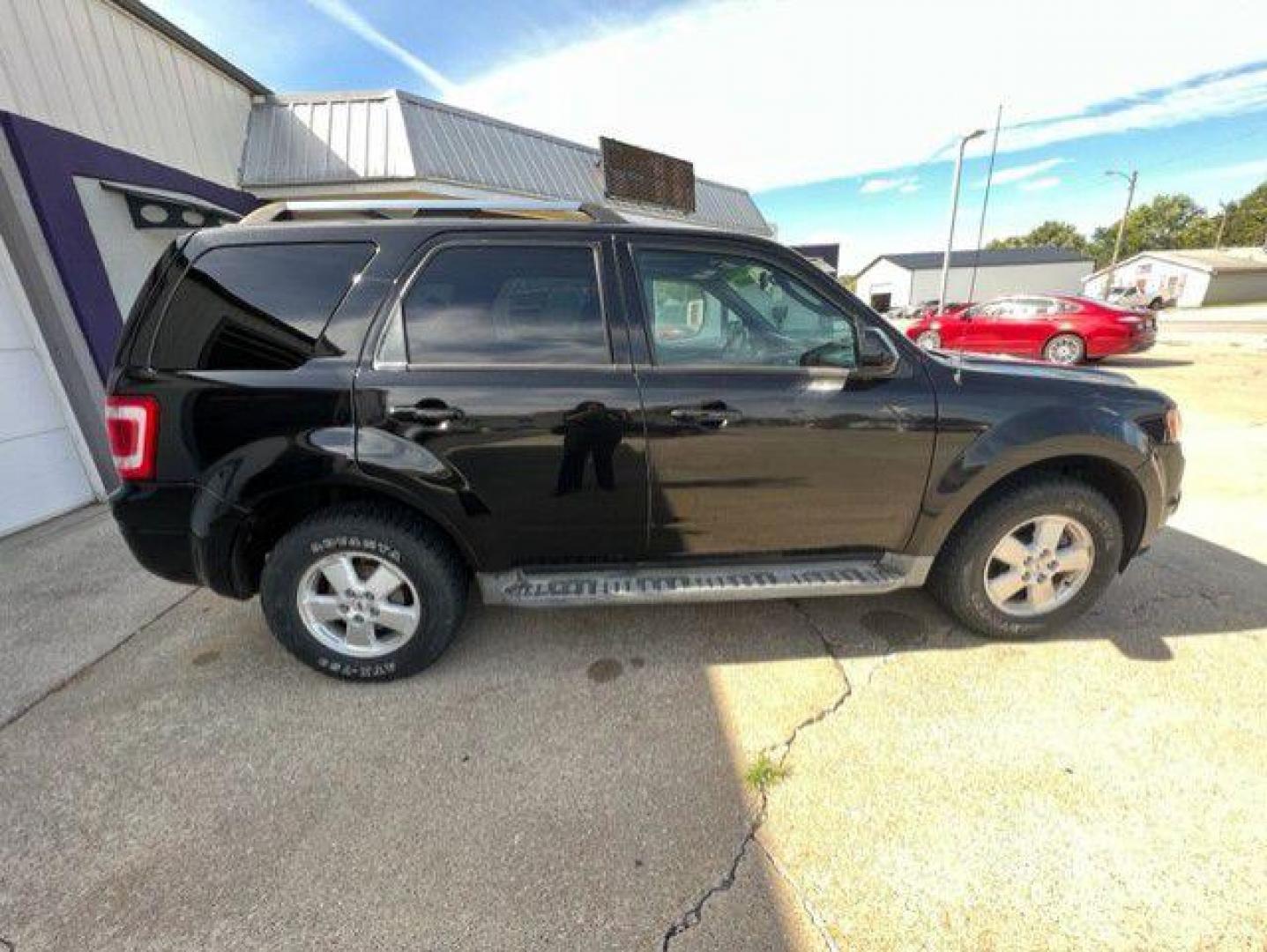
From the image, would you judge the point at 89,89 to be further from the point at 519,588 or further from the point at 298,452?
the point at 519,588

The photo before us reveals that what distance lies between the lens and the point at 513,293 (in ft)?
7.52

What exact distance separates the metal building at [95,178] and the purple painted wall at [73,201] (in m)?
0.01

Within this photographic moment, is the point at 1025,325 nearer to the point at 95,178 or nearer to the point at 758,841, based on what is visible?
the point at 758,841

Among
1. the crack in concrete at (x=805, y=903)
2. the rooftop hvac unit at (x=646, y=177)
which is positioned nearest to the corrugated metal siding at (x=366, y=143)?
the rooftop hvac unit at (x=646, y=177)

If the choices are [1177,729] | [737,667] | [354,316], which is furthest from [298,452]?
[1177,729]

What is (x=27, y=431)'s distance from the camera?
175 inches

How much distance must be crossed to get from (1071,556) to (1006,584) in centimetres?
32

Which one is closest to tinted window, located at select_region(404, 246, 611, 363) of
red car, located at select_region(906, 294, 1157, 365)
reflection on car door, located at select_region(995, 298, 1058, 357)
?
red car, located at select_region(906, 294, 1157, 365)

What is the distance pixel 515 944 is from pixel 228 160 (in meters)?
8.83

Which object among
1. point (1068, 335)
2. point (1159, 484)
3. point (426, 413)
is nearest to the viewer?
point (426, 413)

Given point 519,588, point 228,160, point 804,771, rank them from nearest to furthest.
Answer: point 804,771 → point 519,588 → point 228,160

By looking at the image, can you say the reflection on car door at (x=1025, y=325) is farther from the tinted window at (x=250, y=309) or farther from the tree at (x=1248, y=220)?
the tree at (x=1248, y=220)

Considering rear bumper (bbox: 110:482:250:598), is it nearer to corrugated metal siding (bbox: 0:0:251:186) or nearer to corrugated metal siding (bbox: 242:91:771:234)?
corrugated metal siding (bbox: 0:0:251:186)

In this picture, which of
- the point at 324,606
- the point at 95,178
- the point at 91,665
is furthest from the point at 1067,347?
the point at 95,178
